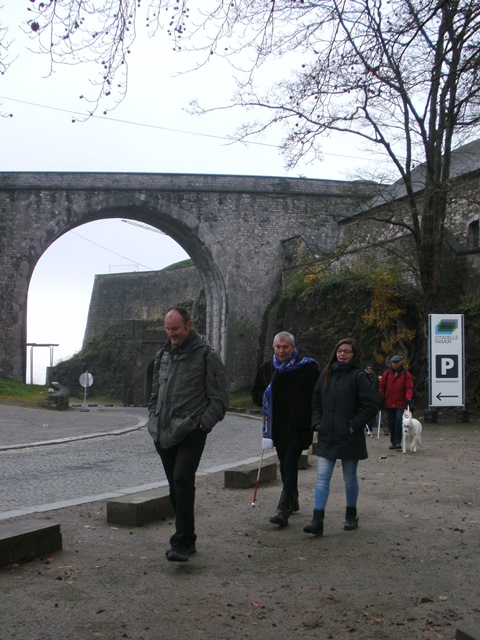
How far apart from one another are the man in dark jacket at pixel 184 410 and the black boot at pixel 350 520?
151 cm

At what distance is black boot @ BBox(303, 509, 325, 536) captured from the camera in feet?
20.2

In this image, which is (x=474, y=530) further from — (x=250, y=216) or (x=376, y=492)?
(x=250, y=216)

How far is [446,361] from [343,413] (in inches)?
481

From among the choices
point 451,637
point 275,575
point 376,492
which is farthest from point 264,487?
point 451,637

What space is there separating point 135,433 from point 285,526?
1137cm

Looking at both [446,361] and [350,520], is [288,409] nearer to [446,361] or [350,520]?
[350,520]

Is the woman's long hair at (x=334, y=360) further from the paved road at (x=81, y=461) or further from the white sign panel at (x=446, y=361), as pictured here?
the white sign panel at (x=446, y=361)

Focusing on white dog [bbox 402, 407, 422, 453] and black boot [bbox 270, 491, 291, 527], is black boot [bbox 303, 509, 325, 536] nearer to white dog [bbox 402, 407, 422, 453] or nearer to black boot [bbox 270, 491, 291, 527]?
black boot [bbox 270, 491, 291, 527]

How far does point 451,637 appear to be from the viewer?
3984 millimetres

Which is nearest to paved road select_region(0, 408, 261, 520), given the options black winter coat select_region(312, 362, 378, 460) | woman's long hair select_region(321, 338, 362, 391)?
black winter coat select_region(312, 362, 378, 460)

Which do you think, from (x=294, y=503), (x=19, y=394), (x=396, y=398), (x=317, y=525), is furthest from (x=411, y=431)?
(x=19, y=394)

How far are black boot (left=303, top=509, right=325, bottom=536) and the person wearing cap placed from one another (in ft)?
24.4

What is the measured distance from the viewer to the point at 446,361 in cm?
1800

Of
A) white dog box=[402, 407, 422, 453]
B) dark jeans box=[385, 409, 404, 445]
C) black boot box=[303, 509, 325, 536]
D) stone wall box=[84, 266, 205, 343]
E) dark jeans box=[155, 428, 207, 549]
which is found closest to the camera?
dark jeans box=[155, 428, 207, 549]
